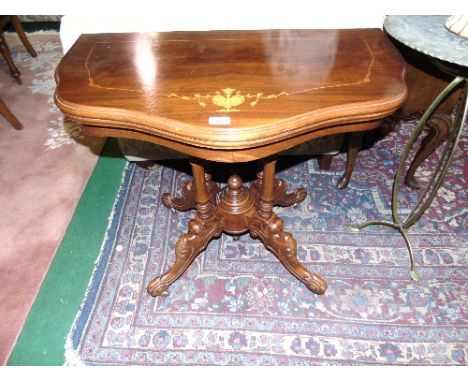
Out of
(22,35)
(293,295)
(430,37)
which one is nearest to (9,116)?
(22,35)

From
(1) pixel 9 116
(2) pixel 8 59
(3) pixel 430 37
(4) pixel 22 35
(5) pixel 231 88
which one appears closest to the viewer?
(5) pixel 231 88

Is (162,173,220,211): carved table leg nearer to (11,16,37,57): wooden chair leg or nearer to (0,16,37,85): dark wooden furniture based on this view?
(0,16,37,85): dark wooden furniture

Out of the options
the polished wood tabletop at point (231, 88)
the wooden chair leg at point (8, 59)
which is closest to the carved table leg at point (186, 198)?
the polished wood tabletop at point (231, 88)

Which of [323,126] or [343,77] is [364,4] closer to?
[343,77]

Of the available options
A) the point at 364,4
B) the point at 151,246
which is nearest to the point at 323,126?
the point at 364,4

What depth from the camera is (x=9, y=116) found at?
250cm

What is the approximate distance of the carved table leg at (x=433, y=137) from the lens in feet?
5.30

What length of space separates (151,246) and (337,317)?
3.07ft

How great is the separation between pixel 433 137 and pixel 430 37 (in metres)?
0.66

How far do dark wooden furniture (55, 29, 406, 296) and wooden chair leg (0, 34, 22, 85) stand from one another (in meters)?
2.01

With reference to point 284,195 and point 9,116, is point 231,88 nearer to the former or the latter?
point 284,195

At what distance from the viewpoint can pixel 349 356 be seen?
137cm

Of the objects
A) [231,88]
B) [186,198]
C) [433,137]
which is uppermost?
[231,88]

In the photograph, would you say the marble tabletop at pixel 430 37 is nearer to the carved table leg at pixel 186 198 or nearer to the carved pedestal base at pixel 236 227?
the carved pedestal base at pixel 236 227
